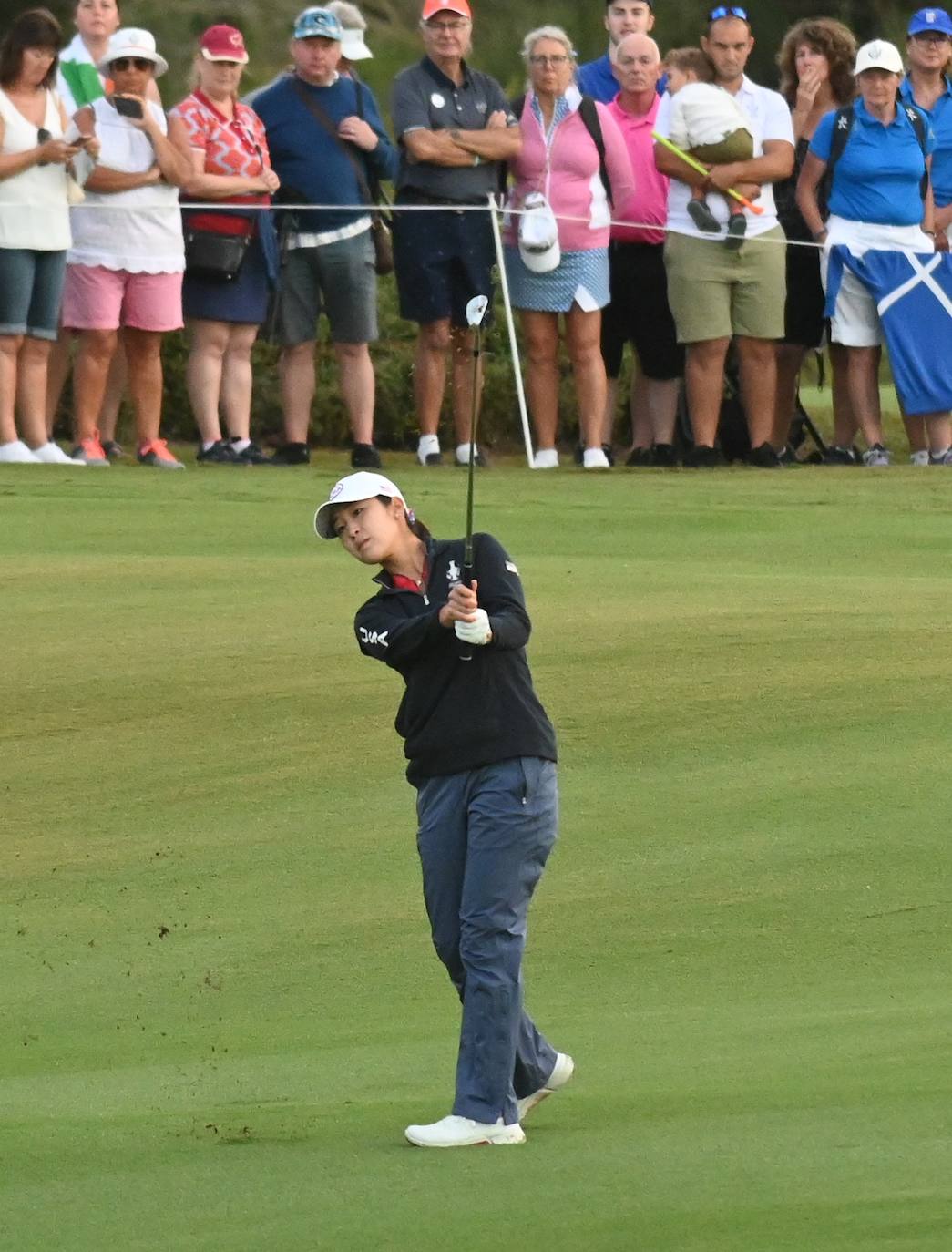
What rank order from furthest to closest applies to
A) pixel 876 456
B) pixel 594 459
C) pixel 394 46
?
1. pixel 394 46
2. pixel 876 456
3. pixel 594 459

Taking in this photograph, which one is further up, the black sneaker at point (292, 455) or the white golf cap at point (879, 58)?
the white golf cap at point (879, 58)

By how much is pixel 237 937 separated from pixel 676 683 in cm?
304

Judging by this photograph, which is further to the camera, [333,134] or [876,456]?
[876,456]

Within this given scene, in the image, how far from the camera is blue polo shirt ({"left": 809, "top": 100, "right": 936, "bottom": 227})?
53.4ft

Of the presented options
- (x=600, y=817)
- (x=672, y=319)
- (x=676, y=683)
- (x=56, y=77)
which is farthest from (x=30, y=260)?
(x=600, y=817)

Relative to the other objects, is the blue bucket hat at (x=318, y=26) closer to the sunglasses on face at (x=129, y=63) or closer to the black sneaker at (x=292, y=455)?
the sunglasses on face at (x=129, y=63)

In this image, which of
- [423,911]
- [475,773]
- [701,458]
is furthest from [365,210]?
[475,773]

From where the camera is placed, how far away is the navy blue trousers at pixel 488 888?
19.5 feet

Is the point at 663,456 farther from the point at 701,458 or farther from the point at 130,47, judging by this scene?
the point at 130,47

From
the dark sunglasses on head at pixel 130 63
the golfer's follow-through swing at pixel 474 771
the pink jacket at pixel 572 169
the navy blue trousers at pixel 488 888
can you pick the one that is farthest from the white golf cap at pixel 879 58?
the navy blue trousers at pixel 488 888

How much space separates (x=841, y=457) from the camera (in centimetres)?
1734

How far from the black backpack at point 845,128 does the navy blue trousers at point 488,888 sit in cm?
1094

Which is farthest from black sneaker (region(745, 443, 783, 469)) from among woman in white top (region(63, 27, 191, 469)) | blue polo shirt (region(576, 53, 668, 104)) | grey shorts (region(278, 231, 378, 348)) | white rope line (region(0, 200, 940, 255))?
woman in white top (region(63, 27, 191, 469))

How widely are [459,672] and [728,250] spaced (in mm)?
10481
